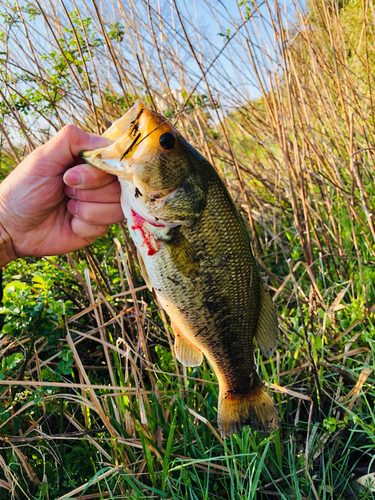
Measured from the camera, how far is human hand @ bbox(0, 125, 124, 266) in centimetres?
157

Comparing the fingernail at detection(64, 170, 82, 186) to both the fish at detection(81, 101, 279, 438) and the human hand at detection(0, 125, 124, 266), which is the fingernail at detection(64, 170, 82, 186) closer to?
the human hand at detection(0, 125, 124, 266)

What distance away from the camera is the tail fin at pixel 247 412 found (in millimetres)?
1649

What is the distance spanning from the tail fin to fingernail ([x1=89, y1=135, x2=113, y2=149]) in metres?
1.16

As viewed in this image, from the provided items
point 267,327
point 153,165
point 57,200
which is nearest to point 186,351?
point 267,327

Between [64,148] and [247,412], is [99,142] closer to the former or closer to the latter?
[64,148]

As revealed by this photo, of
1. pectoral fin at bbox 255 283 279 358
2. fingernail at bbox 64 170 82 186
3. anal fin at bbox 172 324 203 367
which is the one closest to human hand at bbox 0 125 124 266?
fingernail at bbox 64 170 82 186

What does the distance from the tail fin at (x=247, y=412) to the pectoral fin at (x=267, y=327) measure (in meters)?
0.22

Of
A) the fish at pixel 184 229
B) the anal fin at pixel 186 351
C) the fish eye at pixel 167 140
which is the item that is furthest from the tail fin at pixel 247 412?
the fish eye at pixel 167 140

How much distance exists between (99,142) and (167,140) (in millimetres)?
324

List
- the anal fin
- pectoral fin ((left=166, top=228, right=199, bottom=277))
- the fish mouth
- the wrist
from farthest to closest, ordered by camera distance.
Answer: the wrist
the anal fin
pectoral fin ((left=166, top=228, right=199, bottom=277))
the fish mouth

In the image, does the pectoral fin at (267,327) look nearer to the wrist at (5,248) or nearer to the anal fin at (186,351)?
the anal fin at (186,351)

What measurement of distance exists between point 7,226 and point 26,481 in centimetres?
133

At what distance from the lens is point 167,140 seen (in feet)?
4.66

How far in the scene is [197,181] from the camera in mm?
1485
